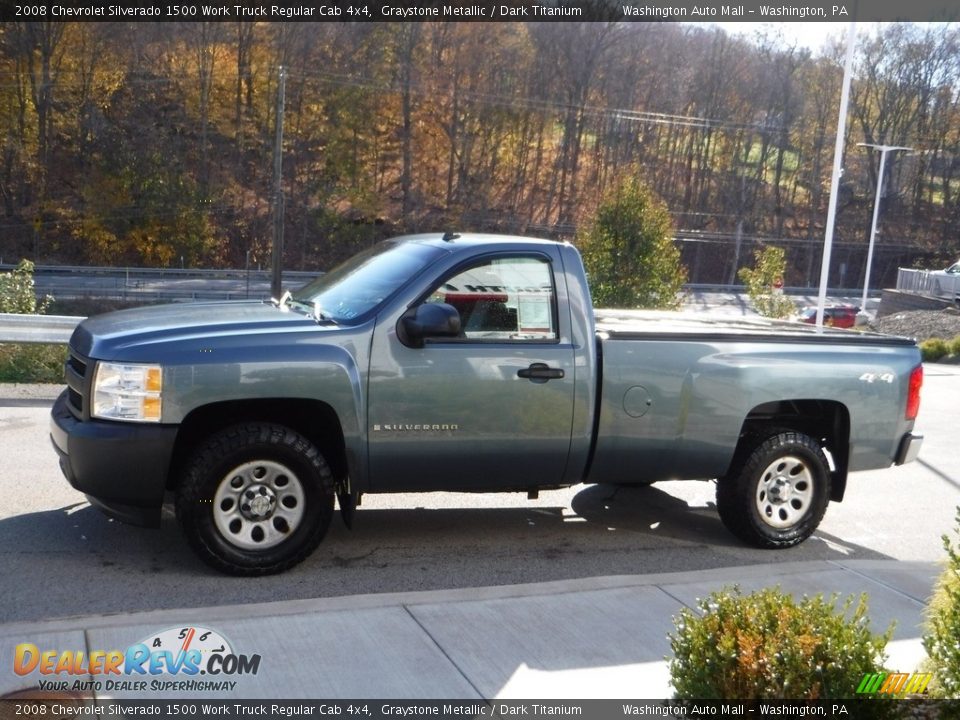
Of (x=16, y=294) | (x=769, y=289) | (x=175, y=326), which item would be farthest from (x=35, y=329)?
(x=769, y=289)

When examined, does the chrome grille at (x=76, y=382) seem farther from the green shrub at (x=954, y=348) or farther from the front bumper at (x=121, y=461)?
the green shrub at (x=954, y=348)

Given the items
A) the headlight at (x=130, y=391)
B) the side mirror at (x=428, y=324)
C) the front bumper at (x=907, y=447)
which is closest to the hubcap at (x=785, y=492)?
the front bumper at (x=907, y=447)

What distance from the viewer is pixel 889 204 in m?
79.1

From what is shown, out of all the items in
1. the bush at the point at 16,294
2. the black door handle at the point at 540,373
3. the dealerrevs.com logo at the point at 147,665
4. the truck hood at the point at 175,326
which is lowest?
the dealerrevs.com logo at the point at 147,665

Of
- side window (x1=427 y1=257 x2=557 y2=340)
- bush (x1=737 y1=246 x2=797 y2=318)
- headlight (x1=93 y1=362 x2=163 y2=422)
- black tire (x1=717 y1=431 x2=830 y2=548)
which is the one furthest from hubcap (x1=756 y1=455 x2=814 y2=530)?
bush (x1=737 y1=246 x2=797 y2=318)

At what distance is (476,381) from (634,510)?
2349 millimetres

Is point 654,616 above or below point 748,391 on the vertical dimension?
below

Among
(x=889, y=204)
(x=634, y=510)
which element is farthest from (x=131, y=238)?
(x=889, y=204)

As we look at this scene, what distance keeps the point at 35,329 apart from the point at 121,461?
6.73m

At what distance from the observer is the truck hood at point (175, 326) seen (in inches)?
231

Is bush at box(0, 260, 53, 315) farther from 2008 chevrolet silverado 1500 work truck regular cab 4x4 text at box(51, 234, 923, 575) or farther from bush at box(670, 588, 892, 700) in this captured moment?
bush at box(670, 588, 892, 700)

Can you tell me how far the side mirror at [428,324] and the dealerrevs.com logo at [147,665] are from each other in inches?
78.7

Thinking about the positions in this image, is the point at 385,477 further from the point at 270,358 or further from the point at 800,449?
the point at 800,449

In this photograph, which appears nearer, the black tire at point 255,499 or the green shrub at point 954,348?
the black tire at point 255,499
